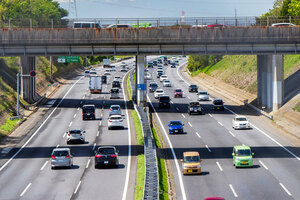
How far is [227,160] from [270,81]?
33.2 metres

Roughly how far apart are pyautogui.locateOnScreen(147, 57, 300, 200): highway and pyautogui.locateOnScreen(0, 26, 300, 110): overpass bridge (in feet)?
31.8

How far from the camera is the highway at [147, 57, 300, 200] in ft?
132

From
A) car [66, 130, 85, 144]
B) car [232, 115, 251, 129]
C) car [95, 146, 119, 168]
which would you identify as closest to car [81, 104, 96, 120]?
car [66, 130, 85, 144]

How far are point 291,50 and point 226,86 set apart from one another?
4365 cm

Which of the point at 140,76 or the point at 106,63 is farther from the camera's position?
the point at 106,63

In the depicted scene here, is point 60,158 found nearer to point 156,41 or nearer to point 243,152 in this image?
point 243,152

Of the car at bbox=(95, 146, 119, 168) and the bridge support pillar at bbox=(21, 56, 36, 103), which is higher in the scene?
the bridge support pillar at bbox=(21, 56, 36, 103)

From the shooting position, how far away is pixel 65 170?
159ft

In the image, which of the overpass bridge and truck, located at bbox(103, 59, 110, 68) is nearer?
the overpass bridge

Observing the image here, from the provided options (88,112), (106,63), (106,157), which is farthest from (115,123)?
(106,63)

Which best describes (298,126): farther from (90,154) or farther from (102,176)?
(102,176)

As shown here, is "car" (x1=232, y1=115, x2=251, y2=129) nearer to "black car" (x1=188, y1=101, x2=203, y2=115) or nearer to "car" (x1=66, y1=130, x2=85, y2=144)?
"black car" (x1=188, y1=101, x2=203, y2=115)

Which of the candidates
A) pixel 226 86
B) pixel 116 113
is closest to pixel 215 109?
pixel 116 113

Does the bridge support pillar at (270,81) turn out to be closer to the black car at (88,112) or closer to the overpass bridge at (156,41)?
the overpass bridge at (156,41)
